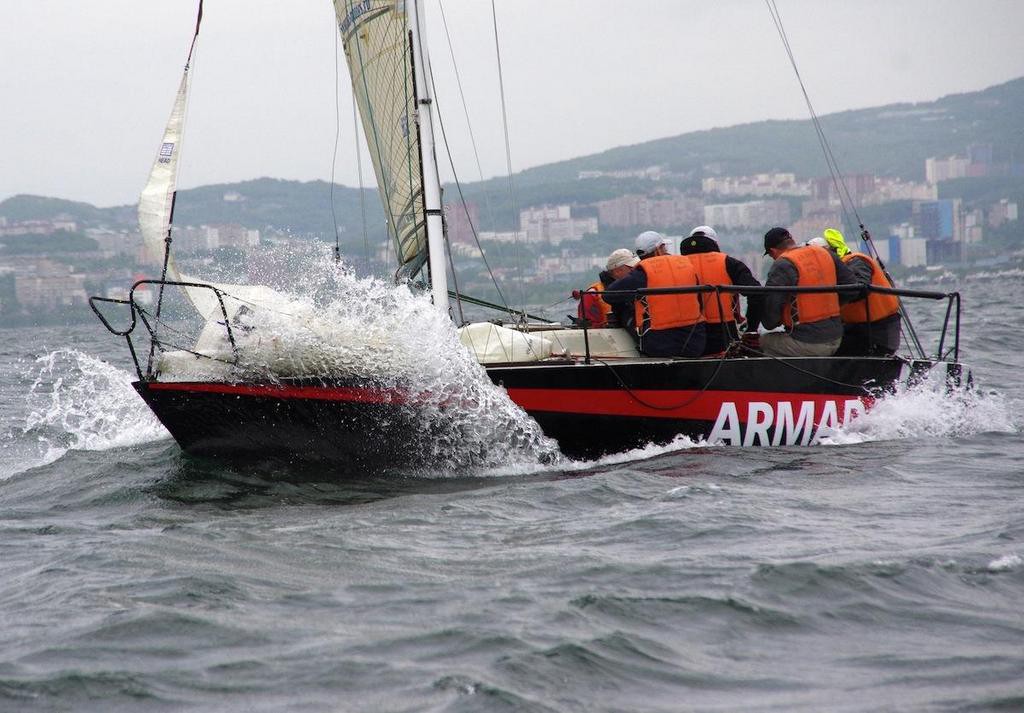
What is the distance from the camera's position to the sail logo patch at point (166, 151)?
8109mm

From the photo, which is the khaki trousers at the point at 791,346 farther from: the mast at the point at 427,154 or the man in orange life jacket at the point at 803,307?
the mast at the point at 427,154

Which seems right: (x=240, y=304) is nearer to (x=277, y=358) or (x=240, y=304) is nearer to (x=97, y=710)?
(x=277, y=358)

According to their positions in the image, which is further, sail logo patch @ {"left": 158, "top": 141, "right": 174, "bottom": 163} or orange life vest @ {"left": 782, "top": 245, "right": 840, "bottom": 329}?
orange life vest @ {"left": 782, "top": 245, "right": 840, "bottom": 329}

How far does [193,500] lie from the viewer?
717cm

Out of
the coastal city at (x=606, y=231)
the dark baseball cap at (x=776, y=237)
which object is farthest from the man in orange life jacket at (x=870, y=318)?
the coastal city at (x=606, y=231)

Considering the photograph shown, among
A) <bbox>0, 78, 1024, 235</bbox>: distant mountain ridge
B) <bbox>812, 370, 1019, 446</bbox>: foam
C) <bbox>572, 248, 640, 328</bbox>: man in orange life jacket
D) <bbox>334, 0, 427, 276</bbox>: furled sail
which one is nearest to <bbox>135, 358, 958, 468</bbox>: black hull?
<bbox>812, 370, 1019, 446</bbox>: foam

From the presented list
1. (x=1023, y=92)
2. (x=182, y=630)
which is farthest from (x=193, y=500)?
(x=1023, y=92)

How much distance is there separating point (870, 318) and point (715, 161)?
134 meters

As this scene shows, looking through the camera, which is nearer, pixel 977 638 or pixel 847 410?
pixel 977 638

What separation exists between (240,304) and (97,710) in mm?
4152

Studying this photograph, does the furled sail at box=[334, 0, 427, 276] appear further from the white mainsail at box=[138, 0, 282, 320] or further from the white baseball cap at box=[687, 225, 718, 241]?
the white baseball cap at box=[687, 225, 718, 241]

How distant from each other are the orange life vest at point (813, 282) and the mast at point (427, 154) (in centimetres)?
226

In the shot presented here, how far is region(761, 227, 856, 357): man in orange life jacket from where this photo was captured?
8.55m

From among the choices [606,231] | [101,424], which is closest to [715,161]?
[606,231]
